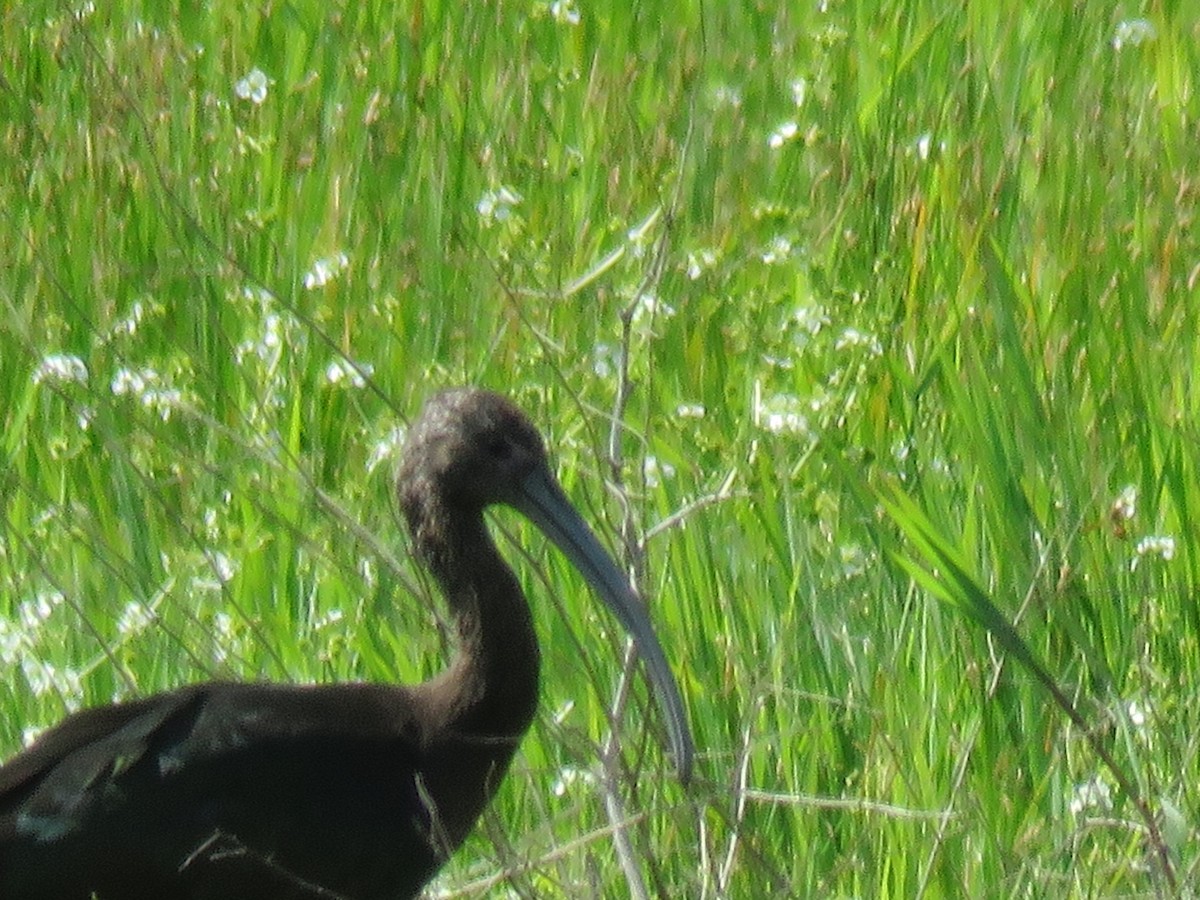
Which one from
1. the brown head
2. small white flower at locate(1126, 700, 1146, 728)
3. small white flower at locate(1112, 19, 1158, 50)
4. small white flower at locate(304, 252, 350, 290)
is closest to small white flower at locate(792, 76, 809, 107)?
small white flower at locate(1112, 19, 1158, 50)

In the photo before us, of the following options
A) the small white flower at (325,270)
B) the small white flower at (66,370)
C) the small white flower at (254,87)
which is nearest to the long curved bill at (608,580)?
the small white flower at (66,370)

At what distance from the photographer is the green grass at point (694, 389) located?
12.0 feet

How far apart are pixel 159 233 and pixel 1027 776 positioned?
235cm

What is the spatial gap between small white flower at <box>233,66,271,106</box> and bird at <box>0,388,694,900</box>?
2.10m

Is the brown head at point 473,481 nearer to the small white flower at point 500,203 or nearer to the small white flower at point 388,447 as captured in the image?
the small white flower at point 388,447

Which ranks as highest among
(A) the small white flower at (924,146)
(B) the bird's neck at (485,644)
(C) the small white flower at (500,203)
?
(C) the small white flower at (500,203)

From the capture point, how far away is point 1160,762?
12.3ft

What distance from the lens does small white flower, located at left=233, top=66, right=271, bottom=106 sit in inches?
226

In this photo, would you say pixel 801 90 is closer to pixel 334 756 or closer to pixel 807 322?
pixel 807 322

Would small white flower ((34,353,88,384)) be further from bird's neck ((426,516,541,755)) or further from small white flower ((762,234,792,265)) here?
small white flower ((762,234,792,265))

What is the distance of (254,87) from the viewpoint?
5.81 metres

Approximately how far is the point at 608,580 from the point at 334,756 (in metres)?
0.48

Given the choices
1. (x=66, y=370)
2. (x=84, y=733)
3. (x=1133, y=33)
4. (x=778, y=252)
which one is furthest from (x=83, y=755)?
(x=1133, y=33)

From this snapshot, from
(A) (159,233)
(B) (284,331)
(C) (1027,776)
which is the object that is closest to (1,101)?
(A) (159,233)
